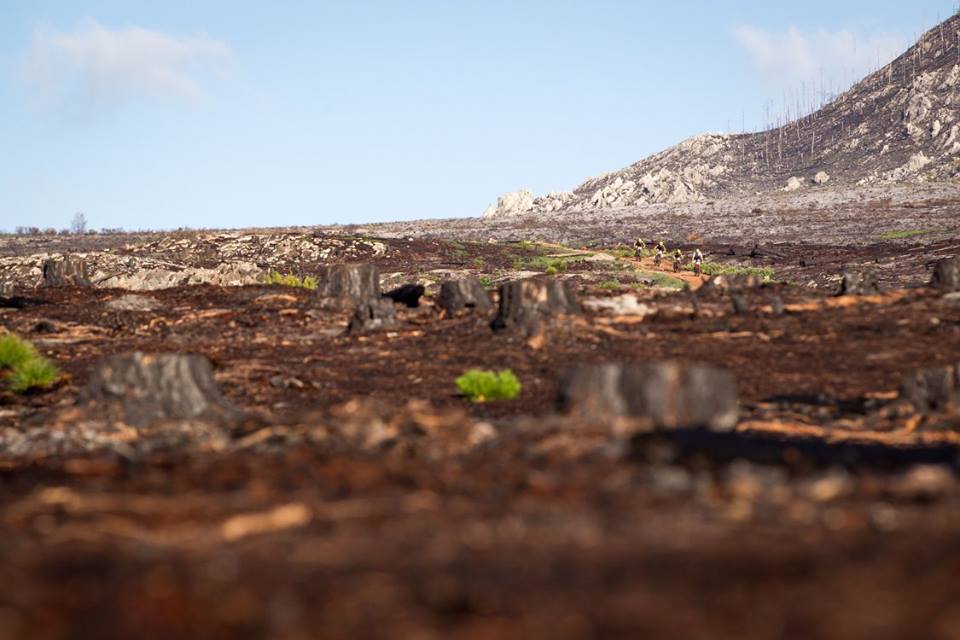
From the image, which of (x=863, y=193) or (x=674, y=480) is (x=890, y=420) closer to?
(x=674, y=480)

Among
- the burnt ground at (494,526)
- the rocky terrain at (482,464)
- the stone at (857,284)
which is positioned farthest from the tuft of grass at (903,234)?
the burnt ground at (494,526)

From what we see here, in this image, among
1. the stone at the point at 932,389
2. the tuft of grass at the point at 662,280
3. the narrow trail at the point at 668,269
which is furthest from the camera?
the narrow trail at the point at 668,269

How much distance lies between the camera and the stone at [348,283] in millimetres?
23375

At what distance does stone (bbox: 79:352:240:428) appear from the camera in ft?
42.1

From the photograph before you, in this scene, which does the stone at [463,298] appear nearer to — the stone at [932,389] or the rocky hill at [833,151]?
the stone at [932,389]

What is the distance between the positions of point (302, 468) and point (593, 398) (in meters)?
3.29

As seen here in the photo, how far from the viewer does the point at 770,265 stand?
49.2 meters

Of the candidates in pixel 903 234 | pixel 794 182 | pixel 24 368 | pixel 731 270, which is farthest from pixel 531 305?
pixel 794 182

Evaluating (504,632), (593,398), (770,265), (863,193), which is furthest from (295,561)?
(863,193)

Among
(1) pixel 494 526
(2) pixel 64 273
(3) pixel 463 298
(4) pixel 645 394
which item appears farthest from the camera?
(2) pixel 64 273

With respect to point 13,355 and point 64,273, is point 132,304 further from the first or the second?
point 13,355

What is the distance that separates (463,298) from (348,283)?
299 centimetres

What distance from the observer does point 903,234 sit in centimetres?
5606

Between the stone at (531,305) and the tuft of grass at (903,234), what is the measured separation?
4005 centimetres
